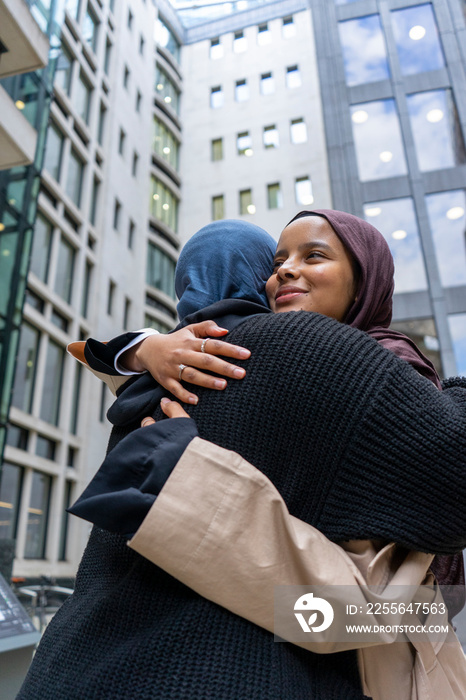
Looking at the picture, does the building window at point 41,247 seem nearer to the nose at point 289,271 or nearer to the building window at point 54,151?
the building window at point 54,151

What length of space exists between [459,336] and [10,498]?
13.1m

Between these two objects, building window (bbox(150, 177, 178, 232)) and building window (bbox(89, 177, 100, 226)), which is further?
building window (bbox(150, 177, 178, 232))

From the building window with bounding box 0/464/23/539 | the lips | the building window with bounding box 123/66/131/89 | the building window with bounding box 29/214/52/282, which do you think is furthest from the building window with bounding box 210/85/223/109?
the lips

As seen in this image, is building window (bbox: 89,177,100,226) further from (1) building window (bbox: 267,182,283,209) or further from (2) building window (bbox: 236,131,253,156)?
(1) building window (bbox: 267,182,283,209)

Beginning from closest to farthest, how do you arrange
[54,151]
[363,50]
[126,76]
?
[363,50] < [54,151] < [126,76]

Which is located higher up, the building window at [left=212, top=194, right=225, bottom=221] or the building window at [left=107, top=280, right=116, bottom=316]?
the building window at [left=212, top=194, right=225, bottom=221]

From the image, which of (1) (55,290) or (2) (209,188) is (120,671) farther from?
(2) (209,188)

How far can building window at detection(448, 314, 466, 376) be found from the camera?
604 inches

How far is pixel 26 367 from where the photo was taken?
16766mm

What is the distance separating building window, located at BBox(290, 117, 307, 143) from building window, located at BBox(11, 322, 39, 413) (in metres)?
13.4

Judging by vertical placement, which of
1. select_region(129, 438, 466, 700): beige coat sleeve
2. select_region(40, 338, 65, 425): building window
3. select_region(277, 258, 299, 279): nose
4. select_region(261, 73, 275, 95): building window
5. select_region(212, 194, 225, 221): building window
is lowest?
select_region(129, 438, 466, 700): beige coat sleeve

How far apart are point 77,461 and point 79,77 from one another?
14183mm

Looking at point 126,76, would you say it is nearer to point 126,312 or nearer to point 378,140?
point 126,312

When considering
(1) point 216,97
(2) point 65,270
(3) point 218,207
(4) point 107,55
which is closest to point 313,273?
(2) point 65,270
